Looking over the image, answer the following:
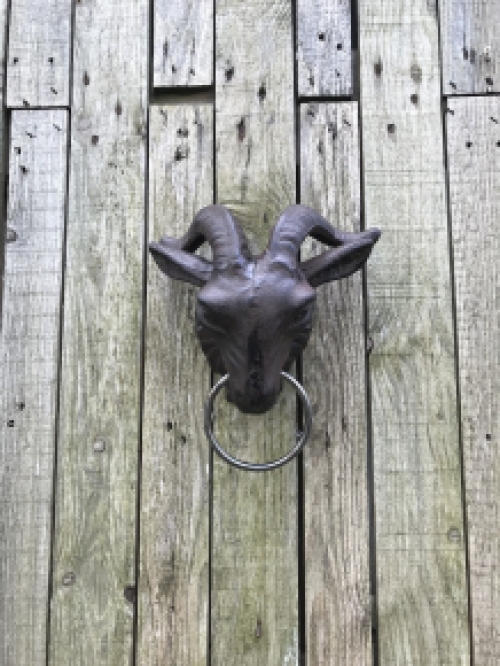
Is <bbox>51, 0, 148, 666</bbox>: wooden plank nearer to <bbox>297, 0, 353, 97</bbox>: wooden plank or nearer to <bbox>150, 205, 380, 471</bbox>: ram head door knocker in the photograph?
<bbox>150, 205, 380, 471</bbox>: ram head door knocker

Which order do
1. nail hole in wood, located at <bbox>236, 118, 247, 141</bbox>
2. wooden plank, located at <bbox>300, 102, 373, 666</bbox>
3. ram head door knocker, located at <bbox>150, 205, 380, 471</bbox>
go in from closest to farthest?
ram head door knocker, located at <bbox>150, 205, 380, 471</bbox> < wooden plank, located at <bbox>300, 102, 373, 666</bbox> < nail hole in wood, located at <bbox>236, 118, 247, 141</bbox>

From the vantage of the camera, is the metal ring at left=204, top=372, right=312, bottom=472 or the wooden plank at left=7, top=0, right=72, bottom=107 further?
the wooden plank at left=7, top=0, right=72, bottom=107

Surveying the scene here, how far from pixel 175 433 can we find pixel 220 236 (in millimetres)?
369

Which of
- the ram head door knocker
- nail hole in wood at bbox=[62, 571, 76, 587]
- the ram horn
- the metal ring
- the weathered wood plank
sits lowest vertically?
nail hole in wood at bbox=[62, 571, 76, 587]

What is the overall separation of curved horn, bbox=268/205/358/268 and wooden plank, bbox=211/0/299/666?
13 cm

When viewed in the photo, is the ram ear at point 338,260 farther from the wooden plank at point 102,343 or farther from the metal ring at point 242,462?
the wooden plank at point 102,343

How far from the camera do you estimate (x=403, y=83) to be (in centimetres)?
138

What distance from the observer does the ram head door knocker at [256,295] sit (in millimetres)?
1094

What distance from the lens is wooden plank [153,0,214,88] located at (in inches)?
54.9

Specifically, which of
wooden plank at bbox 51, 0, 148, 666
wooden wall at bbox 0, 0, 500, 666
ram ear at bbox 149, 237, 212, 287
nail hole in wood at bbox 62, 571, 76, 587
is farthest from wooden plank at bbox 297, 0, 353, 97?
nail hole in wood at bbox 62, 571, 76, 587

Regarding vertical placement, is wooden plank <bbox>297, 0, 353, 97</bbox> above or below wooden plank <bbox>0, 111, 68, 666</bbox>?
above

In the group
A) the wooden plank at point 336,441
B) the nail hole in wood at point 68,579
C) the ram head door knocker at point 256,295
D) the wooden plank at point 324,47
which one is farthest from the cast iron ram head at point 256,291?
the nail hole in wood at point 68,579

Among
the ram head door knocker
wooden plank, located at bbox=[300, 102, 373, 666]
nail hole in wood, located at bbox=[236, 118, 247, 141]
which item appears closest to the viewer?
the ram head door knocker

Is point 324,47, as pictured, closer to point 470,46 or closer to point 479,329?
point 470,46
